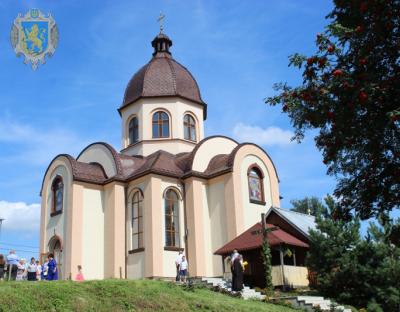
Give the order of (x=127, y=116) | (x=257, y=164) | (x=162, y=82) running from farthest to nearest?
(x=127, y=116) < (x=162, y=82) < (x=257, y=164)

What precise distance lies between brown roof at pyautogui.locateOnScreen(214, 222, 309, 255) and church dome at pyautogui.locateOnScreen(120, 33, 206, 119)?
9.87 m

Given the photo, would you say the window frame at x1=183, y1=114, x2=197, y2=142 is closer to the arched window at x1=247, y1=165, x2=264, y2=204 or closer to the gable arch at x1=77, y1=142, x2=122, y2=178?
the gable arch at x1=77, y1=142, x2=122, y2=178

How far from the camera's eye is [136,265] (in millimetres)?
23203

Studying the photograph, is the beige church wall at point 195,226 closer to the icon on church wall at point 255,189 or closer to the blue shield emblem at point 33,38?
the icon on church wall at point 255,189

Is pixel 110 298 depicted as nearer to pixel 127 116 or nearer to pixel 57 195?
pixel 57 195

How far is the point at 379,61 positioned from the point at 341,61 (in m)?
0.75

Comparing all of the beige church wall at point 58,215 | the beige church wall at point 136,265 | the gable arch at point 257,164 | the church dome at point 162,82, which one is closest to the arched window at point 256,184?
the gable arch at point 257,164

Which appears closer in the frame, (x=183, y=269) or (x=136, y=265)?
(x=183, y=269)

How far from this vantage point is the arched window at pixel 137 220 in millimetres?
23781

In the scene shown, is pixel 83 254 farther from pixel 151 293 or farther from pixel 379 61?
pixel 379 61

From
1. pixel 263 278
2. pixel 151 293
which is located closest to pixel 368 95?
pixel 151 293

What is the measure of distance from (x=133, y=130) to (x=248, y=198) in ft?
27.7

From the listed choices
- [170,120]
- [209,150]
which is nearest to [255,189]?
[209,150]

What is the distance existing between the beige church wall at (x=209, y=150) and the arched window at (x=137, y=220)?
9.86ft
